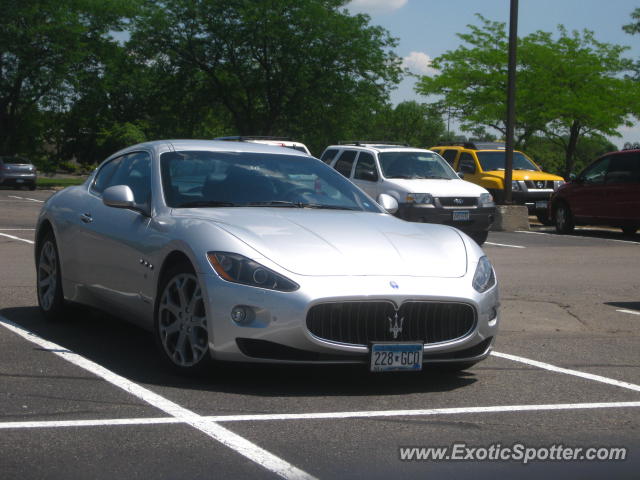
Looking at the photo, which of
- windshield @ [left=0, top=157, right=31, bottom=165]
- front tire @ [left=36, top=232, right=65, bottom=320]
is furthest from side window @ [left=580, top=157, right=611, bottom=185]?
windshield @ [left=0, top=157, right=31, bottom=165]

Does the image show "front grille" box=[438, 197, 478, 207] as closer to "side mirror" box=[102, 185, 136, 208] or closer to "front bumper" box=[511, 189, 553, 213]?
"front bumper" box=[511, 189, 553, 213]

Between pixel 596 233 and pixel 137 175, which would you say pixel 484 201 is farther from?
pixel 137 175

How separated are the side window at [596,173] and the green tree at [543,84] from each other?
21634 mm

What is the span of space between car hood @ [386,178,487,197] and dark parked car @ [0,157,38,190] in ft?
104

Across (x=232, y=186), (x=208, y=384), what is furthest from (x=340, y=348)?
(x=232, y=186)

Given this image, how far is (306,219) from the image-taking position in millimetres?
6906

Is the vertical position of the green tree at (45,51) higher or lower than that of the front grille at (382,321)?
higher

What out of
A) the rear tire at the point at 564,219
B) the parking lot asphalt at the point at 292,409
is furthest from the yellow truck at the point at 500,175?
the parking lot asphalt at the point at 292,409

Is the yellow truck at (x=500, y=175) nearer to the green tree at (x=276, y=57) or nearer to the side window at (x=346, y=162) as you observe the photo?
the side window at (x=346, y=162)

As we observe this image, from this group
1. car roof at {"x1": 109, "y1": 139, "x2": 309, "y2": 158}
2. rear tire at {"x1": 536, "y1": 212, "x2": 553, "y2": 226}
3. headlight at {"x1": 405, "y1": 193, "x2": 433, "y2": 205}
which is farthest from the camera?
rear tire at {"x1": 536, "y1": 212, "x2": 553, "y2": 226}

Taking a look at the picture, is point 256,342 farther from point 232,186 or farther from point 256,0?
point 256,0

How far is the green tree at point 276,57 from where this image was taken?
181 feet

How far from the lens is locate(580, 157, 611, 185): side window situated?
22042mm

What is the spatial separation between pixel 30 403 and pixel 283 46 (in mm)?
51251
